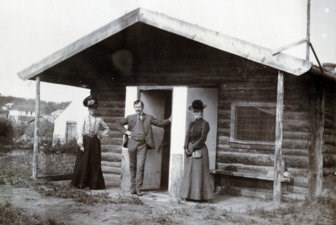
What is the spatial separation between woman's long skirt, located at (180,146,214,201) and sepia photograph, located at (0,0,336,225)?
0.07 ft

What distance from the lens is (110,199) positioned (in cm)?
830

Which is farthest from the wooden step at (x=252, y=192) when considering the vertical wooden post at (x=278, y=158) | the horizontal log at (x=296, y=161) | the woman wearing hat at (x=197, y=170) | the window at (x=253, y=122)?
the vertical wooden post at (x=278, y=158)

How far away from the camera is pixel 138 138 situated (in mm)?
9141

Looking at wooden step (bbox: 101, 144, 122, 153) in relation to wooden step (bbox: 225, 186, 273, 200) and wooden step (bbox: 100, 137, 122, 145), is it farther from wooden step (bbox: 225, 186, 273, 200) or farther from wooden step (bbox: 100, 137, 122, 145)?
wooden step (bbox: 225, 186, 273, 200)

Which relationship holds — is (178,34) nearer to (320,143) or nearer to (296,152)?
(296,152)

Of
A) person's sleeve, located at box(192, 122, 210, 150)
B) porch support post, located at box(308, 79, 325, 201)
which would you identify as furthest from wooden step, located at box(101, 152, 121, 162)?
porch support post, located at box(308, 79, 325, 201)

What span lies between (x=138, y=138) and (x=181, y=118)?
1.00 meters

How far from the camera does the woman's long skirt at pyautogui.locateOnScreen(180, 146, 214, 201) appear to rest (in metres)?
8.40

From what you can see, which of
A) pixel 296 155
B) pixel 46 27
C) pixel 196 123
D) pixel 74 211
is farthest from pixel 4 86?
pixel 296 155

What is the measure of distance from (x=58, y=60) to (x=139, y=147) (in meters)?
2.73

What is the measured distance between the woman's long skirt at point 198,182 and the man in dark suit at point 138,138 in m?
1.07

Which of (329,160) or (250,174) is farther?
(329,160)

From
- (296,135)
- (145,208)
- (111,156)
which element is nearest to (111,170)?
(111,156)

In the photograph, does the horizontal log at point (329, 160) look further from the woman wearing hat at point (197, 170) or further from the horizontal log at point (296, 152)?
the woman wearing hat at point (197, 170)
